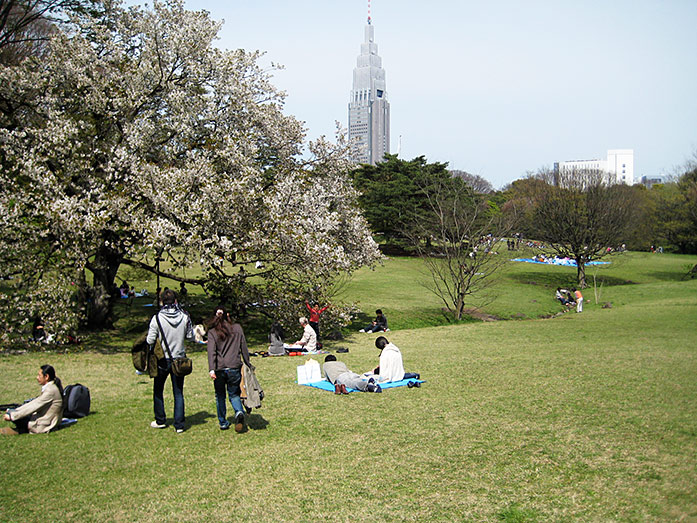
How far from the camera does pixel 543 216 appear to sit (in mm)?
49406

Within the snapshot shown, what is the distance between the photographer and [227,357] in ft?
30.9

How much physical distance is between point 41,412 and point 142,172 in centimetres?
1096

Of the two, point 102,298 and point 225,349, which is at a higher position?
point 225,349

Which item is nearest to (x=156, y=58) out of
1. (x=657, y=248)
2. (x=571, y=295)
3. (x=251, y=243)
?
(x=251, y=243)

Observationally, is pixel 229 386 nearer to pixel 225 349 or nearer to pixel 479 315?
pixel 225 349

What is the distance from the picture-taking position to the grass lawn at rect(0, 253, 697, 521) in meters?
6.98

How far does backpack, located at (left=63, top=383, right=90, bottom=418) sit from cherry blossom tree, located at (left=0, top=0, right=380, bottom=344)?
7.98 meters

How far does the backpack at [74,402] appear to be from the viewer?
34.2ft

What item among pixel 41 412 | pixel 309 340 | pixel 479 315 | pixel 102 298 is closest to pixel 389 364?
pixel 309 340

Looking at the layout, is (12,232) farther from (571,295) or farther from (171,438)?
(571,295)

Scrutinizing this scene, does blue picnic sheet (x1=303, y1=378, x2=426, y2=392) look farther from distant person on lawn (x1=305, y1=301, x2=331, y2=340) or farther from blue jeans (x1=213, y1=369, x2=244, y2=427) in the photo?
distant person on lawn (x1=305, y1=301, x2=331, y2=340)

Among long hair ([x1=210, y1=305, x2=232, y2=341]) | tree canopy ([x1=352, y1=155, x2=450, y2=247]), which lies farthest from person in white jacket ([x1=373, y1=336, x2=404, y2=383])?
tree canopy ([x1=352, y1=155, x2=450, y2=247])

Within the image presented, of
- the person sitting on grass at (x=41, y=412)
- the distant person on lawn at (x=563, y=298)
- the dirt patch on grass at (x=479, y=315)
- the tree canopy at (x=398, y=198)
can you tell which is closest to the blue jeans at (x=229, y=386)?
the person sitting on grass at (x=41, y=412)

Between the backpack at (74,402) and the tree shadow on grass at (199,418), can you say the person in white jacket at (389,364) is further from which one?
the backpack at (74,402)
